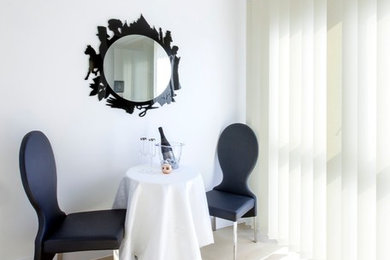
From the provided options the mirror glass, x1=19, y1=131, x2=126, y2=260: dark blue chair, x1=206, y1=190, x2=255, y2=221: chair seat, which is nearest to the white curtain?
x1=206, y1=190, x2=255, y2=221: chair seat

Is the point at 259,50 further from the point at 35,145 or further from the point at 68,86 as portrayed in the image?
the point at 35,145

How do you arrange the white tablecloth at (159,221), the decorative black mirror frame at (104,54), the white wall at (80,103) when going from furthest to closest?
the decorative black mirror frame at (104,54) < the white wall at (80,103) < the white tablecloth at (159,221)

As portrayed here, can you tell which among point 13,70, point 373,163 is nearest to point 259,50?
point 373,163

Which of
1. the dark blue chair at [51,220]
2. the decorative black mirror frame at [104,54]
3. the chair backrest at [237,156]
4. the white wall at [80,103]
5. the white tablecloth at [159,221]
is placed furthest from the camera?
the chair backrest at [237,156]

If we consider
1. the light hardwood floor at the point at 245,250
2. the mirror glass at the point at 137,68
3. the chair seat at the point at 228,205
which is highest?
the mirror glass at the point at 137,68

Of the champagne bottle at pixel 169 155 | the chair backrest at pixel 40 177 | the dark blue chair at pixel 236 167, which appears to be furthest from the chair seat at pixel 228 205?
the chair backrest at pixel 40 177

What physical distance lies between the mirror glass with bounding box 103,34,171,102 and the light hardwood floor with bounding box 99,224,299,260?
1339 mm

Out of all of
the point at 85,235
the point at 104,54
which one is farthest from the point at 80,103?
the point at 85,235

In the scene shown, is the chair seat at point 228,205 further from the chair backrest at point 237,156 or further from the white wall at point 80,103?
the white wall at point 80,103

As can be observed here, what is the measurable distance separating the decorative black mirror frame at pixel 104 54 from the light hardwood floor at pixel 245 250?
1.23 m

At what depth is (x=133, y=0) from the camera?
2.23 m

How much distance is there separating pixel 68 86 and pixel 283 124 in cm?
169

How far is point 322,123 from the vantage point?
80.7 inches

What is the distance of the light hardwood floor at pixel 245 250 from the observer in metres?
2.28
